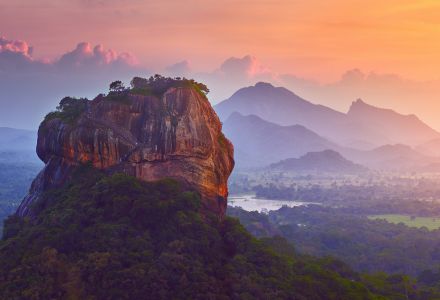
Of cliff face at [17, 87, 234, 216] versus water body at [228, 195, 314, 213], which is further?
water body at [228, 195, 314, 213]

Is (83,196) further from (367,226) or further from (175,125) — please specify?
(367,226)

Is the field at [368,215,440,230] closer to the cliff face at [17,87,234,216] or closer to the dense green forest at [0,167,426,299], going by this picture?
the dense green forest at [0,167,426,299]

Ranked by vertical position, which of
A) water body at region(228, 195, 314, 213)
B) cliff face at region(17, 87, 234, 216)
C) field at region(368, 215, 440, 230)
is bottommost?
field at region(368, 215, 440, 230)

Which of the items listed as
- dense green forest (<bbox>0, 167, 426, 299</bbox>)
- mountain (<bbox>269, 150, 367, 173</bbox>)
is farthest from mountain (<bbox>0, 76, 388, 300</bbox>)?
mountain (<bbox>269, 150, 367, 173</bbox>)

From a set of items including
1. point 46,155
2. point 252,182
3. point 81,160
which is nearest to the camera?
point 81,160

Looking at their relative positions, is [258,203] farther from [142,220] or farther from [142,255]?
[142,255]

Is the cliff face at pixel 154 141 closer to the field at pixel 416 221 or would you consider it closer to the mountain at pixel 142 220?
the mountain at pixel 142 220

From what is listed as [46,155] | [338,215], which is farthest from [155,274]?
[338,215]
